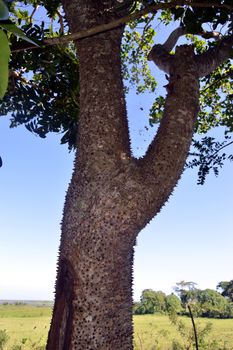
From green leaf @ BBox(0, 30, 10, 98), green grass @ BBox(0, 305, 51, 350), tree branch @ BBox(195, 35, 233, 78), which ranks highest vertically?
tree branch @ BBox(195, 35, 233, 78)

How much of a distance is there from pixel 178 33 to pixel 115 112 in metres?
1.41

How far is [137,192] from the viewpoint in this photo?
8.97ft

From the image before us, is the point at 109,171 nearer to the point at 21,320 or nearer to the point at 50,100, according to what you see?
the point at 50,100

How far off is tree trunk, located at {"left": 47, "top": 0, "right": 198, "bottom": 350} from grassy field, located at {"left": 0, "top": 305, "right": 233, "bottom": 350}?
46.5 ft

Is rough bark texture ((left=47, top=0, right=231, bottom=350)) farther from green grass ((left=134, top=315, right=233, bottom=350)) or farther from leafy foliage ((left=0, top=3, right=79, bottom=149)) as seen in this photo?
green grass ((left=134, top=315, right=233, bottom=350))

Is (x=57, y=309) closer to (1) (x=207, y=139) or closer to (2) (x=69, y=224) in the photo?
(2) (x=69, y=224)

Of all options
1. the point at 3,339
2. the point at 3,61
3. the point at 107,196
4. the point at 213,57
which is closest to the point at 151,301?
the point at 3,339

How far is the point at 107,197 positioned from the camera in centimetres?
267

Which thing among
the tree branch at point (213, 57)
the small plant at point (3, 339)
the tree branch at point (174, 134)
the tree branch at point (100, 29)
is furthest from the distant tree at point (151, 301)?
the tree branch at point (100, 29)

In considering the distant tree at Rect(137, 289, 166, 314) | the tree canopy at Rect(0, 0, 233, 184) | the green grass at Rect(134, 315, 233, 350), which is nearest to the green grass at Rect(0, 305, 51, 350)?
the green grass at Rect(134, 315, 233, 350)

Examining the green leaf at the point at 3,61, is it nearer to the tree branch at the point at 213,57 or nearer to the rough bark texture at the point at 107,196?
the rough bark texture at the point at 107,196

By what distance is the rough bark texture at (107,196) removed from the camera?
2523 mm

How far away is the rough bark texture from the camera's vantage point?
8.28 feet

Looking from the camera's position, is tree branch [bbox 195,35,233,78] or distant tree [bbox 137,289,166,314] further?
distant tree [bbox 137,289,166,314]
